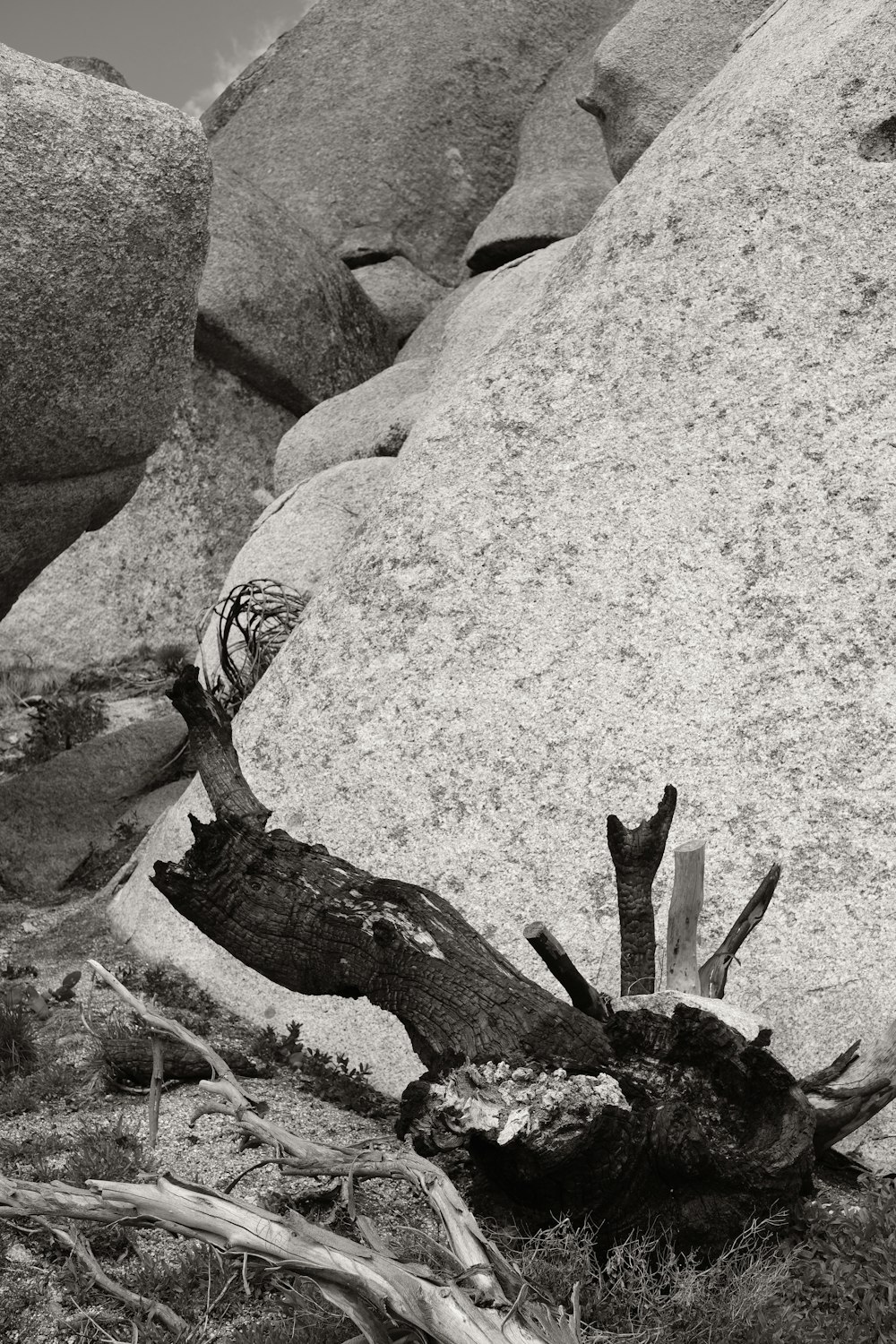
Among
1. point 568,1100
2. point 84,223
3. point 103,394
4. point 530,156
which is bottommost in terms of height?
point 530,156

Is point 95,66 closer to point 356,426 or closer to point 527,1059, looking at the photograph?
point 356,426

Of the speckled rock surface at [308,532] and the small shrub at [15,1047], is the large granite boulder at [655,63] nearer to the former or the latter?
the speckled rock surface at [308,532]

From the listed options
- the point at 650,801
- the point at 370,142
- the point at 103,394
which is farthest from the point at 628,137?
the point at 650,801

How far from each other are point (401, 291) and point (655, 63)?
5188mm

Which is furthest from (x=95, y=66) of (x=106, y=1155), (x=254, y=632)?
(x=106, y=1155)

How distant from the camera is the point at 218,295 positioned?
14562 millimetres

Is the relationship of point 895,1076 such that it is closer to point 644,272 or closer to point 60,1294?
point 60,1294

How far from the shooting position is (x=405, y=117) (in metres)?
18.4

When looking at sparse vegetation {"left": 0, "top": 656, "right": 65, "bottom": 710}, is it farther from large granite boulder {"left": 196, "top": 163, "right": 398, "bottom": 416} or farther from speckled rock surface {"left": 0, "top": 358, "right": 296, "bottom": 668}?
large granite boulder {"left": 196, "top": 163, "right": 398, "bottom": 416}

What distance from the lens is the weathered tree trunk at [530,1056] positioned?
159 inches

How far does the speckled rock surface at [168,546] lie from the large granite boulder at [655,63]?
4.96 m

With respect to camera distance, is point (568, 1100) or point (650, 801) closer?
point (568, 1100)

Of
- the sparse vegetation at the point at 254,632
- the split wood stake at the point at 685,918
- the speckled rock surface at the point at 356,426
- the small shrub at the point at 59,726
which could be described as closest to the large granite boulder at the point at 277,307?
the speckled rock surface at the point at 356,426

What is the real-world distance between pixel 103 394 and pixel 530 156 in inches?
455
